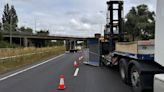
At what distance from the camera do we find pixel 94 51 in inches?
1034

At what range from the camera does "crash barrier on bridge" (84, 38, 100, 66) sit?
2571 centimetres

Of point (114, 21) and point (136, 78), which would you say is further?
point (114, 21)

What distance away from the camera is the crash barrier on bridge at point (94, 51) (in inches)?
1012

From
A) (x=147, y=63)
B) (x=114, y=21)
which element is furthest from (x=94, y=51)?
(x=147, y=63)

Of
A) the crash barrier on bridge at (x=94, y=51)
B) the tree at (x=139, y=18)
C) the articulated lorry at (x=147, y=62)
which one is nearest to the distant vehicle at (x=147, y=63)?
the articulated lorry at (x=147, y=62)

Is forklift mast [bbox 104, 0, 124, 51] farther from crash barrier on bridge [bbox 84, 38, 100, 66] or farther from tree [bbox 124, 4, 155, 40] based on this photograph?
tree [bbox 124, 4, 155, 40]

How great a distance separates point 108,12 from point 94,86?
959 centimetres

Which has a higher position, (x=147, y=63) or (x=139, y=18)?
(x=139, y=18)

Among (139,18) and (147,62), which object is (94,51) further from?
(139,18)

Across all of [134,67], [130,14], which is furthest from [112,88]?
[130,14]

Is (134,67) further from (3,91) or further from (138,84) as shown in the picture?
(3,91)

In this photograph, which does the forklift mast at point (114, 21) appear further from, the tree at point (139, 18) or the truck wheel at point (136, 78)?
the tree at point (139, 18)

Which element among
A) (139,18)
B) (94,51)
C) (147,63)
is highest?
(139,18)

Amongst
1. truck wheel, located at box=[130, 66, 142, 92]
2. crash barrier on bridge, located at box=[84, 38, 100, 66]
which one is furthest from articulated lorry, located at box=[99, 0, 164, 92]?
crash barrier on bridge, located at box=[84, 38, 100, 66]
